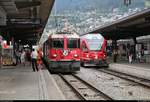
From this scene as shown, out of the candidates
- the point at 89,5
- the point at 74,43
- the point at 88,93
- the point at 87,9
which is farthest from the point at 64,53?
the point at 89,5

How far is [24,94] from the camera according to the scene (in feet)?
47.8

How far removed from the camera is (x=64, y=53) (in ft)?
96.7

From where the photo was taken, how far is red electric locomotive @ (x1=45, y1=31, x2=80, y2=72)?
29.3 metres

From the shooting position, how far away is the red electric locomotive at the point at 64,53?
96.2 ft

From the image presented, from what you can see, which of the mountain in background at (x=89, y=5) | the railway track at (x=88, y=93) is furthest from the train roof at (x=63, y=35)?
the mountain in background at (x=89, y=5)

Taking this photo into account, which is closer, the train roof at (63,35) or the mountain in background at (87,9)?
the train roof at (63,35)

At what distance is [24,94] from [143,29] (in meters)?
42.5

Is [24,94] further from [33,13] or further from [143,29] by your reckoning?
[143,29]

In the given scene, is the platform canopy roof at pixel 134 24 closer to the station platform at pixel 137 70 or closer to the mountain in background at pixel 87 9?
the station platform at pixel 137 70

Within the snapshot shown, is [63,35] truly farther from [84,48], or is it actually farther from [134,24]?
[134,24]

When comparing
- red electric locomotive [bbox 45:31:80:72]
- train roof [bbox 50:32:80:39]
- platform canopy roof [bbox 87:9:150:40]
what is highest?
platform canopy roof [bbox 87:9:150:40]

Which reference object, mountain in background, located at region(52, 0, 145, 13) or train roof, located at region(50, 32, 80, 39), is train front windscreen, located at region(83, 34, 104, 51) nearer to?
train roof, located at region(50, 32, 80, 39)

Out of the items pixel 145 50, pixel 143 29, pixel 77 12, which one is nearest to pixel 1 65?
pixel 145 50

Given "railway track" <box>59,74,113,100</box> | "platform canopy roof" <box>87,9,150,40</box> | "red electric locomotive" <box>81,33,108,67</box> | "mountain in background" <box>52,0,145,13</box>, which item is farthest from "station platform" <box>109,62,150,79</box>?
"mountain in background" <box>52,0,145,13</box>
